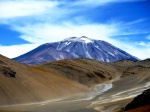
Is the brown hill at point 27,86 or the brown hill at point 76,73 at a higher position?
the brown hill at point 76,73

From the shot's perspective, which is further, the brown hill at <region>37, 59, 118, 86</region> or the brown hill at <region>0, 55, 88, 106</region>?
the brown hill at <region>37, 59, 118, 86</region>

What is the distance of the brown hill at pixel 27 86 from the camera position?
60194 mm

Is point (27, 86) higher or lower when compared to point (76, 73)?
lower

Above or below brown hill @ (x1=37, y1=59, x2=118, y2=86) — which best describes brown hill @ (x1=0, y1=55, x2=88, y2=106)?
below

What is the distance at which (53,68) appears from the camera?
4550 inches

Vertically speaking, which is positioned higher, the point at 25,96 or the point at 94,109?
the point at 25,96

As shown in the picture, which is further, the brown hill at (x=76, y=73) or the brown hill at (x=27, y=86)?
the brown hill at (x=76, y=73)

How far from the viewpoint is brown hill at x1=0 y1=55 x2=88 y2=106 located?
6019cm

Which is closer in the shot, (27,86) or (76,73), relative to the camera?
(27,86)

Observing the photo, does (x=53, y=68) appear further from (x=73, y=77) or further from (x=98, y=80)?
(x=98, y=80)

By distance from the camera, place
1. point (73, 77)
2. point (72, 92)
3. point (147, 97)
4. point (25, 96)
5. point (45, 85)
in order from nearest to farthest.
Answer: point (147, 97), point (25, 96), point (45, 85), point (72, 92), point (73, 77)

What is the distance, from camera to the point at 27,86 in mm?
66375

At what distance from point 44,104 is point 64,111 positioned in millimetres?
9542

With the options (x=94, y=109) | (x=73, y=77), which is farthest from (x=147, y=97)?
(x=73, y=77)
